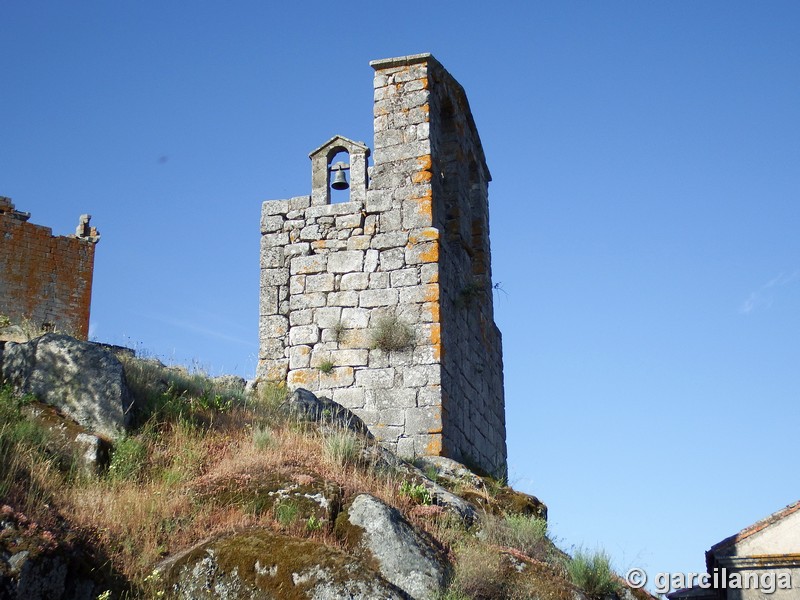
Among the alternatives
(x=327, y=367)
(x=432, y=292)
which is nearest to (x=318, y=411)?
(x=327, y=367)

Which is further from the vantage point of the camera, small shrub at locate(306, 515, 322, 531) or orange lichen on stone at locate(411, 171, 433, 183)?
orange lichen on stone at locate(411, 171, 433, 183)

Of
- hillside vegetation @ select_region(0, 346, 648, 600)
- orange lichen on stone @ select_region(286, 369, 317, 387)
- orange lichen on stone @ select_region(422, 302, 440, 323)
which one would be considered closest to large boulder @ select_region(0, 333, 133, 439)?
hillside vegetation @ select_region(0, 346, 648, 600)

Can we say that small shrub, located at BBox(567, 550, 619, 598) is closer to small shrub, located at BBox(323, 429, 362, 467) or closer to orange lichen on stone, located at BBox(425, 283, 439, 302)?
small shrub, located at BBox(323, 429, 362, 467)

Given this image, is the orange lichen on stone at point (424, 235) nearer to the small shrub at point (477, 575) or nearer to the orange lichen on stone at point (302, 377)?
the orange lichen on stone at point (302, 377)

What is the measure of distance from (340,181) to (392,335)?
2.34 m

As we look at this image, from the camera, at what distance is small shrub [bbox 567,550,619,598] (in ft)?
24.5

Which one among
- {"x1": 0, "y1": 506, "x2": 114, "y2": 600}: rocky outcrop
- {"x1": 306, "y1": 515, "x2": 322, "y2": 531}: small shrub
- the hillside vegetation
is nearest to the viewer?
{"x1": 0, "y1": 506, "x2": 114, "y2": 600}: rocky outcrop

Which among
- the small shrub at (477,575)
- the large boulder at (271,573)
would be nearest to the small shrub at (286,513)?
the large boulder at (271,573)

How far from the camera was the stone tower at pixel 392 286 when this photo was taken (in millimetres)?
11266

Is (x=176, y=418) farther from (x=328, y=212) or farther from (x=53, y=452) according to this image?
(x=328, y=212)

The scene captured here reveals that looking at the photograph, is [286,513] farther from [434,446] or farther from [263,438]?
[434,446]

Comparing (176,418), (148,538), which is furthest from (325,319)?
(148,538)

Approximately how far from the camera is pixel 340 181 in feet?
41.2

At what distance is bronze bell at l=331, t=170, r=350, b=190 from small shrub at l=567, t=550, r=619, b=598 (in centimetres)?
629
